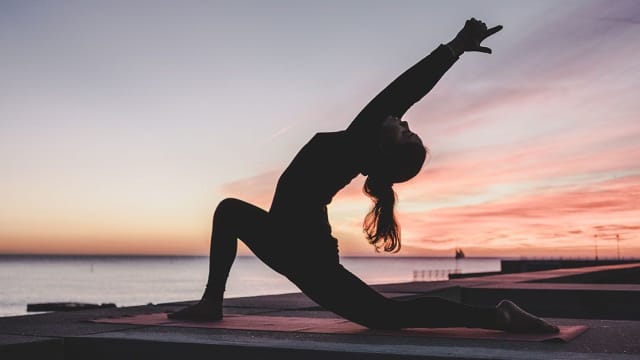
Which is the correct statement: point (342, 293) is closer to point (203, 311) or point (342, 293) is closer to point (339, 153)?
point (339, 153)

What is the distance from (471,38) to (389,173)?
3.19 feet

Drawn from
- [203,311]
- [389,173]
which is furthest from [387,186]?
[203,311]

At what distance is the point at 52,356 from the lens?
13.5ft

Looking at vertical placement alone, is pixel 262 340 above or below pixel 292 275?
below

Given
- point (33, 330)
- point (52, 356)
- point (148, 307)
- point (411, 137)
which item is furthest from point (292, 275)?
point (148, 307)

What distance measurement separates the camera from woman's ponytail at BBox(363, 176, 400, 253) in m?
4.22

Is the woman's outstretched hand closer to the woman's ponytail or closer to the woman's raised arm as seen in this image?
→ the woman's raised arm

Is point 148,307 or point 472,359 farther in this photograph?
point 148,307

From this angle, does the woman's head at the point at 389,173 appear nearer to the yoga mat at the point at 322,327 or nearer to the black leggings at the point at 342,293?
the black leggings at the point at 342,293

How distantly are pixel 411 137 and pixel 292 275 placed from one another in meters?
1.15

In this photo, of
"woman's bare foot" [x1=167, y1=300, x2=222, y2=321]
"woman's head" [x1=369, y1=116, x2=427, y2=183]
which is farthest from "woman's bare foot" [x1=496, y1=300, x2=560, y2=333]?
"woman's bare foot" [x1=167, y1=300, x2=222, y2=321]

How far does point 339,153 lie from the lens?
13.6ft

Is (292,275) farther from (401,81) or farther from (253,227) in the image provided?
(401,81)

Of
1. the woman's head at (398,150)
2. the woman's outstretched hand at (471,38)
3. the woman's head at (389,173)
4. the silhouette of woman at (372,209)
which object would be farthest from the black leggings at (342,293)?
the woman's outstretched hand at (471,38)
